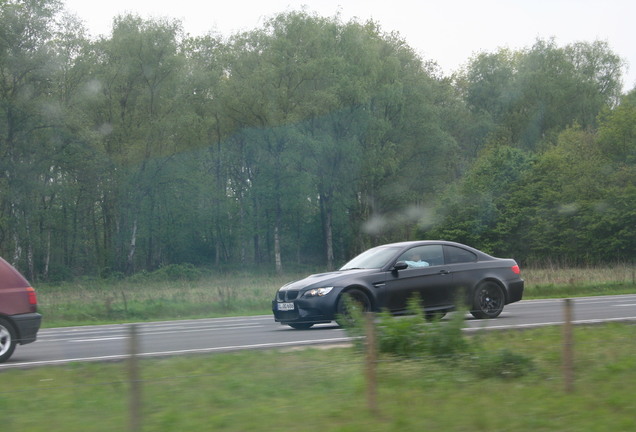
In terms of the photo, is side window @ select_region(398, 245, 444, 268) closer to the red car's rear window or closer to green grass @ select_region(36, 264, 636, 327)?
the red car's rear window

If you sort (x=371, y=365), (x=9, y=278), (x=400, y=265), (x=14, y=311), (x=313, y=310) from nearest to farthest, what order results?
(x=371, y=365) < (x=14, y=311) < (x=9, y=278) < (x=313, y=310) < (x=400, y=265)

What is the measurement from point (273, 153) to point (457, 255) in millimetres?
45773

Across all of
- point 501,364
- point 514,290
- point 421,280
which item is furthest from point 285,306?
point 501,364

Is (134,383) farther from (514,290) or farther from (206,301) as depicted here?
(206,301)

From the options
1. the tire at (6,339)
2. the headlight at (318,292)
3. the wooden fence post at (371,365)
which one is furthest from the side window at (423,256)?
the wooden fence post at (371,365)

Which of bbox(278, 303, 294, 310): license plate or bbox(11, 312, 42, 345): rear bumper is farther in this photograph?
bbox(278, 303, 294, 310): license plate

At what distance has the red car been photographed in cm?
1162

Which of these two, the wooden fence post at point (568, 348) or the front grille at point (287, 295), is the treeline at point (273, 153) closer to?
the front grille at point (287, 295)

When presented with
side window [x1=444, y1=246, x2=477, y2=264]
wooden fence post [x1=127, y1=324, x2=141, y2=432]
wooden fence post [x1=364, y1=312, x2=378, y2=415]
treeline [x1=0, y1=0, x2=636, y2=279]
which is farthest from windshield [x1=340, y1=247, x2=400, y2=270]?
treeline [x1=0, y1=0, x2=636, y2=279]

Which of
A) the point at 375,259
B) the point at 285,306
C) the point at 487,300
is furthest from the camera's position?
the point at 487,300

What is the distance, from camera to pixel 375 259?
15.1 meters

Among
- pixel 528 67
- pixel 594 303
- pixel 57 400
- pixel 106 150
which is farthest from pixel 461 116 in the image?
pixel 57 400

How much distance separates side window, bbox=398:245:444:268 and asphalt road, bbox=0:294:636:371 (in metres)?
1.36

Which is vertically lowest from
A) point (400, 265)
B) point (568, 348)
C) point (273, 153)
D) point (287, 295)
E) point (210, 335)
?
point (210, 335)
